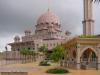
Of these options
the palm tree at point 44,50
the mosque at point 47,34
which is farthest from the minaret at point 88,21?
the palm tree at point 44,50

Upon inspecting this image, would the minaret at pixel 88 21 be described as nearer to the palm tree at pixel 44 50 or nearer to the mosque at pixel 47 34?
the mosque at pixel 47 34

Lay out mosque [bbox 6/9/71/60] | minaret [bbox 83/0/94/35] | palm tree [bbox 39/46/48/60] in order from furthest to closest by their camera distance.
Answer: mosque [bbox 6/9/71/60]
palm tree [bbox 39/46/48/60]
minaret [bbox 83/0/94/35]

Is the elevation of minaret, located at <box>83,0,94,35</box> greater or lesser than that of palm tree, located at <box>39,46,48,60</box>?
greater

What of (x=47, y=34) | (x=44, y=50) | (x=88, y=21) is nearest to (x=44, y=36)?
(x=47, y=34)

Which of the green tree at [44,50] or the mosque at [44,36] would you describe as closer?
the green tree at [44,50]

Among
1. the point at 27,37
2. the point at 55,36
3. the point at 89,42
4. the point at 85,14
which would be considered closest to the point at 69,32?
the point at 55,36

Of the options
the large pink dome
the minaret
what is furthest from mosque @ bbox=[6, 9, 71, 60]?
the minaret

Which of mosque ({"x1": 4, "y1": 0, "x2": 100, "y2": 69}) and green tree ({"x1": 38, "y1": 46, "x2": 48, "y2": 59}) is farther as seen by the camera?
green tree ({"x1": 38, "y1": 46, "x2": 48, "y2": 59})

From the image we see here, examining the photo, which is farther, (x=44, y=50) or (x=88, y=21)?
(x=44, y=50)

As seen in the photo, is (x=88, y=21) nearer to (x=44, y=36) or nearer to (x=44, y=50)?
(x=44, y=50)

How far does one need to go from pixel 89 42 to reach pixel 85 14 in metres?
34.0

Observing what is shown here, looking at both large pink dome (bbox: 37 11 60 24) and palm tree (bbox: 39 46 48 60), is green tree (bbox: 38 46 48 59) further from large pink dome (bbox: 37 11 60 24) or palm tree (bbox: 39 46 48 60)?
large pink dome (bbox: 37 11 60 24)

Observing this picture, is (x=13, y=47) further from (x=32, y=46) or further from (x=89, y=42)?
(x=89, y=42)

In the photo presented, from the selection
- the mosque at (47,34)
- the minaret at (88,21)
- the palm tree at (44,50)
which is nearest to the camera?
the minaret at (88,21)
